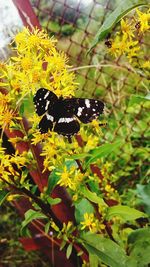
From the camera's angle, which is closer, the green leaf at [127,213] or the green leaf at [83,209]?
the green leaf at [127,213]

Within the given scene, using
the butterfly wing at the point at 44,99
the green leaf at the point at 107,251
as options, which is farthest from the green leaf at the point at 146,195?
the butterfly wing at the point at 44,99

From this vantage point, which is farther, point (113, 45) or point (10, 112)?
point (113, 45)

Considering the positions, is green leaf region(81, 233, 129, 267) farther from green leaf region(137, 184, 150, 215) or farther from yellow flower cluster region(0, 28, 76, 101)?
yellow flower cluster region(0, 28, 76, 101)

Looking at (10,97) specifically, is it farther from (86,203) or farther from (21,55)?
(86,203)

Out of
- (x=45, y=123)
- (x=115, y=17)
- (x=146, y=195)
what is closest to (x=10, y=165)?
(x=45, y=123)

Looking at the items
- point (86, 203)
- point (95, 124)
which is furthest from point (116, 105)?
point (95, 124)

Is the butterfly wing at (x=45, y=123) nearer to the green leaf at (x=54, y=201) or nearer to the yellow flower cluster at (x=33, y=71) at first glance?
the yellow flower cluster at (x=33, y=71)
